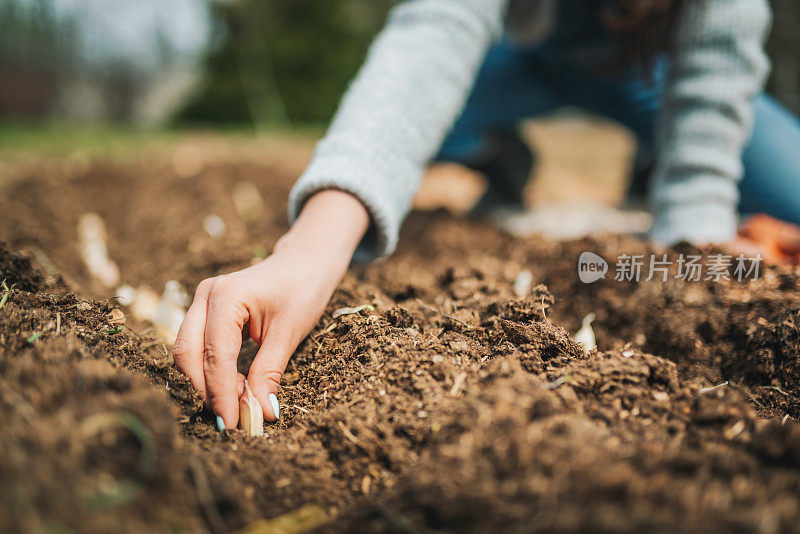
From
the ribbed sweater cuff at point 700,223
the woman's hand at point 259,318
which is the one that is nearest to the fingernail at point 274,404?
the woman's hand at point 259,318

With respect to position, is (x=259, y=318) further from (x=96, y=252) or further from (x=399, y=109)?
(x=96, y=252)

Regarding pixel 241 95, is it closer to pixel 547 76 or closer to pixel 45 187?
pixel 45 187

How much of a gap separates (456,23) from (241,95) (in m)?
9.31

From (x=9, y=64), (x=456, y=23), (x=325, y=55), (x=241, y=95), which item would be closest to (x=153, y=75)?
(x=9, y=64)

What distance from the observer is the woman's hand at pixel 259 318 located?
0.90 meters

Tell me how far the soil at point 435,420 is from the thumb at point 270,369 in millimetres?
37

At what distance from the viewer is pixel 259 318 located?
0.96m

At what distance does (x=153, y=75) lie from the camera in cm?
1259

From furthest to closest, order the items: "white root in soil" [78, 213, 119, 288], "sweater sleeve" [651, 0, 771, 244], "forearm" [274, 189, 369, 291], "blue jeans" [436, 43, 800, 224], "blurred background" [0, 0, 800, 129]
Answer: "blurred background" [0, 0, 800, 129] < "blue jeans" [436, 43, 800, 224] < "white root in soil" [78, 213, 119, 288] < "sweater sleeve" [651, 0, 771, 244] < "forearm" [274, 189, 369, 291]

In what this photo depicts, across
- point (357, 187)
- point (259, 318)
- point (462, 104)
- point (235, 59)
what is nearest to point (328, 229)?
point (357, 187)

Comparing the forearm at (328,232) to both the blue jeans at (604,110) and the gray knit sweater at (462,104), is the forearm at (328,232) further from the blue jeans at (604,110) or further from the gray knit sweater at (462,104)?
the blue jeans at (604,110)

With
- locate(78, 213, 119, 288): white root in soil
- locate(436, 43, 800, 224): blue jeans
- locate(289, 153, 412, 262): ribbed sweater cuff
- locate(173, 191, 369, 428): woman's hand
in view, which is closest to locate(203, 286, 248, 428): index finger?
locate(173, 191, 369, 428): woman's hand

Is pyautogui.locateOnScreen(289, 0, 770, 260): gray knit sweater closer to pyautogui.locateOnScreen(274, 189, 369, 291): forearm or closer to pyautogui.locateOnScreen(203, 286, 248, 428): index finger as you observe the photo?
pyautogui.locateOnScreen(274, 189, 369, 291): forearm

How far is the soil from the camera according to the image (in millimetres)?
600
